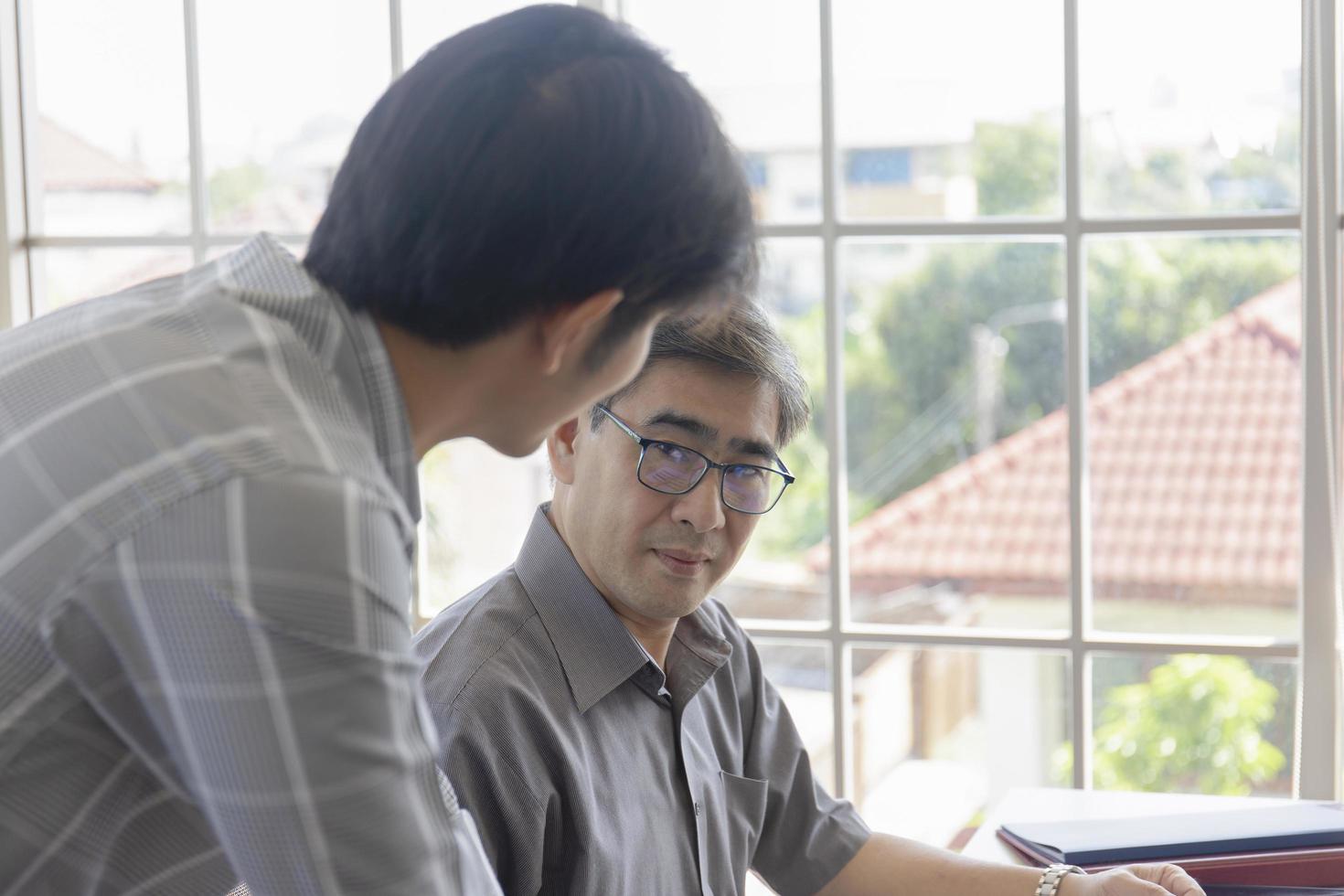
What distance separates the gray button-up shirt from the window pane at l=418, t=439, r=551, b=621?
1.15 meters

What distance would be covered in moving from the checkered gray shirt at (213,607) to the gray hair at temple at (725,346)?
0.80 m

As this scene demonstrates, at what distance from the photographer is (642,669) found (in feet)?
Result: 5.23

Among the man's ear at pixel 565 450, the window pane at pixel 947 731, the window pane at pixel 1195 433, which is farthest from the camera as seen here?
the window pane at pixel 947 731

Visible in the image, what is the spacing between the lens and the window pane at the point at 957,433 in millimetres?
2680

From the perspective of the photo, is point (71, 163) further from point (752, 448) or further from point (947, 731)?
point (947, 731)

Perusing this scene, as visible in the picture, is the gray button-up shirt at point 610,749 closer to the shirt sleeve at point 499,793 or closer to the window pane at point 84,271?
the shirt sleeve at point 499,793

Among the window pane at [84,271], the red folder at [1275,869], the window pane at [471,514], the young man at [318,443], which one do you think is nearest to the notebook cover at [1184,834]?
the red folder at [1275,869]

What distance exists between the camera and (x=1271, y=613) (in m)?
2.51

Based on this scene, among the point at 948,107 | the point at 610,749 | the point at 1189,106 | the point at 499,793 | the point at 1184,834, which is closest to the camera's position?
the point at 499,793

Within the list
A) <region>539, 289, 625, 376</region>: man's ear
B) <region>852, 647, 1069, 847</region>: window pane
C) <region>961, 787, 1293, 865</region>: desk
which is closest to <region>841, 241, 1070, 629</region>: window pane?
<region>852, 647, 1069, 847</region>: window pane

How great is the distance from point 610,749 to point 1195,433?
165 centimetres

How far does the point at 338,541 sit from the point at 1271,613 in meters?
2.22

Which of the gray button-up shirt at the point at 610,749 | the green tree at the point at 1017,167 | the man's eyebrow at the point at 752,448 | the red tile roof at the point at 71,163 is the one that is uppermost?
the red tile roof at the point at 71,163

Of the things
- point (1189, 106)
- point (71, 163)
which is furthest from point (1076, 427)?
point (71, 163)
